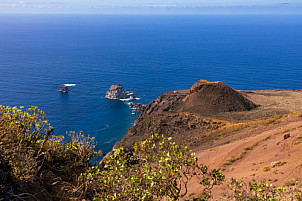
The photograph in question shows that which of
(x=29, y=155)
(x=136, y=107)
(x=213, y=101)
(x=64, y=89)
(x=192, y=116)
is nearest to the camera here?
(x=29, y=155)

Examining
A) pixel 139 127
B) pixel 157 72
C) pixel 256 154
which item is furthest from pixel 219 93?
pixel 157 72

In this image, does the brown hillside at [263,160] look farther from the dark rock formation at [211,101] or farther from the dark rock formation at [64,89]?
the dark rock formation at [64,89]

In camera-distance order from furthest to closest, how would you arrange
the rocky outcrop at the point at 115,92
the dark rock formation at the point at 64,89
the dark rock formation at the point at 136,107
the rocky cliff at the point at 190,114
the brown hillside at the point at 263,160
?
the dark rock formation at the point at 64,89 < the rocky outcrop at the point at 115,92 < the dark rock formation at the point at 136,107 < the rocky cliff at the point at 190,114 < the brown hillside at the point at 263,160

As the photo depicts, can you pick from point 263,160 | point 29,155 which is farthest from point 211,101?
point 29,155

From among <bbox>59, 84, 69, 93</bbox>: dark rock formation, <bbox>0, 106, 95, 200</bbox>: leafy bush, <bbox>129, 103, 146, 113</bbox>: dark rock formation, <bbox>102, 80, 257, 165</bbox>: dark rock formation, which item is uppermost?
<bbox>0, 106, 95, 200</bbox>: leafy bush

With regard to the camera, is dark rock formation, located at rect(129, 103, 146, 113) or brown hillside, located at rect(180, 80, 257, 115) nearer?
brown hillside, located at rect(180, 80, 257, 115)

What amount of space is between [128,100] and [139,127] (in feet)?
185

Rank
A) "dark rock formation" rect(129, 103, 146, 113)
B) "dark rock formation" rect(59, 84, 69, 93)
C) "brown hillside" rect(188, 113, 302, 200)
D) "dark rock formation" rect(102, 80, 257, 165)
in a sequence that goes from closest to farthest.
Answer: "brown hillside" rect(188, 113, 302, 200) → "dark rock formation" rect(102, 80, 257, 165) → "dark rock formation" rect(129, 103, 146, 113) → "dark rock formation" rect(59, 84, 69, 93)

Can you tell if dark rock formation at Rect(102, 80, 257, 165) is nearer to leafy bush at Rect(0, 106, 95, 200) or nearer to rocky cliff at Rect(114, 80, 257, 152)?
rocky cliff at Rect(114, 80, 257, 152)

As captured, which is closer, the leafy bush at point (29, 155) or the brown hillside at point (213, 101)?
the leafy bush at point (29, 155)

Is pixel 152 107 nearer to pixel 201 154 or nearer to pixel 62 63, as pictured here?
pixel 201 154

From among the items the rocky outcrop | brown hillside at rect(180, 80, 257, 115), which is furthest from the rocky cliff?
the rocky outcrop

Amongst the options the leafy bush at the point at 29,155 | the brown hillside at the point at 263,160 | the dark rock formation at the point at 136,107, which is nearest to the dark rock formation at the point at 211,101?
the dark rock formation at the point at 136,107

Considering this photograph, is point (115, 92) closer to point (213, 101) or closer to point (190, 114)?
point (213, 101)
